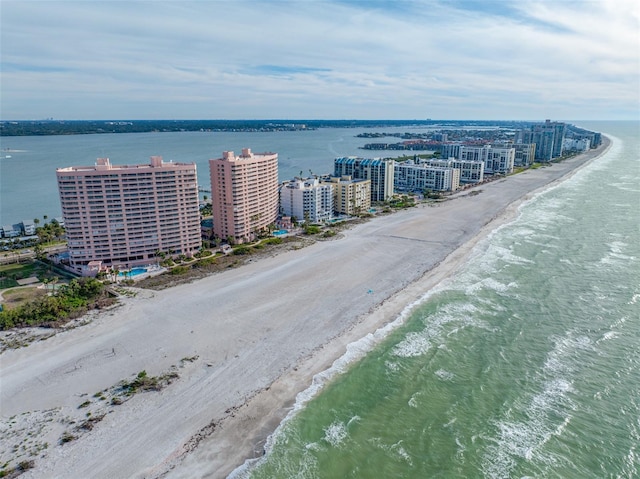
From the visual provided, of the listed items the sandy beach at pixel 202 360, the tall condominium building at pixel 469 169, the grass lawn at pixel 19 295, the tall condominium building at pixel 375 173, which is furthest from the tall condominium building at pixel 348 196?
the grass lawn at pixel 19 295

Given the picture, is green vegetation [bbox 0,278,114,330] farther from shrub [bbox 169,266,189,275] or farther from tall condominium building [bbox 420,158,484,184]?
tall condominium building [bbox 420,158,484,184]

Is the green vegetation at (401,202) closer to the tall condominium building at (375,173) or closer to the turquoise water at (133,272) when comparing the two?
the tall condominium building at (375,173)

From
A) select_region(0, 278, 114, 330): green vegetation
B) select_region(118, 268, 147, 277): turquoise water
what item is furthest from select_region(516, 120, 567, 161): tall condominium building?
select_region(0, 278, 114, 330): green vegetation

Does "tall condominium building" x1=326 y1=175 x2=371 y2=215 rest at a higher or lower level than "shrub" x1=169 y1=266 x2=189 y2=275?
higher

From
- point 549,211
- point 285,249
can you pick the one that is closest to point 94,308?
point 285,249

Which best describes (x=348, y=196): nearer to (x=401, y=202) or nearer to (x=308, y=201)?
(x=308, y=201)

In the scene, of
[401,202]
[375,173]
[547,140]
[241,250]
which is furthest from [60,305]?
[547,140]

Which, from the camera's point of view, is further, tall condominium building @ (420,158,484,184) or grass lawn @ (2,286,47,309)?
tall condominium building @ (420,158,484,184)
